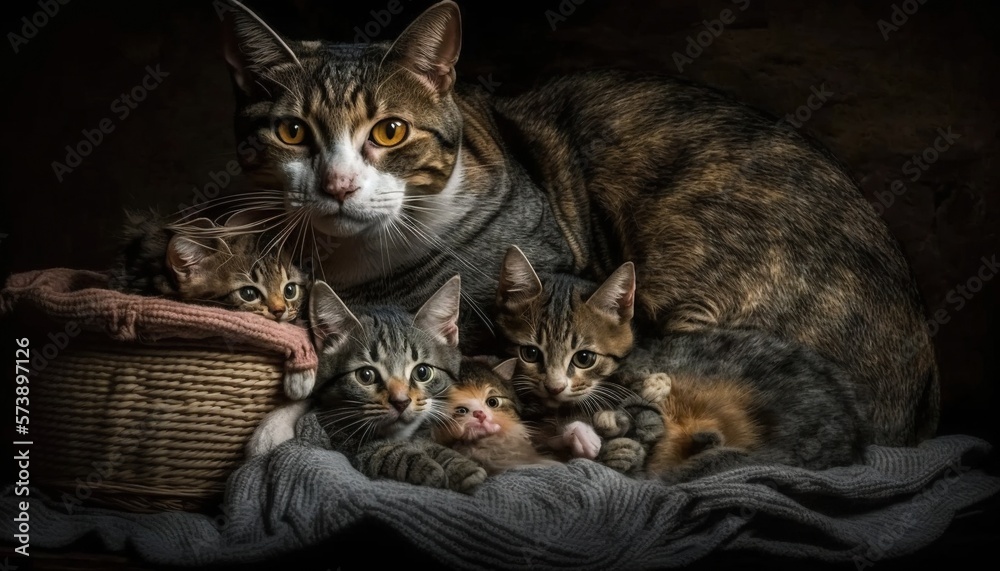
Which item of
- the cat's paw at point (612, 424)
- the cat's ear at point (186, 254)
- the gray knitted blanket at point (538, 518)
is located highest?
the cat's ear at point (186, 254)

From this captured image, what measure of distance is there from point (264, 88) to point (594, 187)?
90 cm

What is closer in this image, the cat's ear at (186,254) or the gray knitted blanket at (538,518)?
the gray knitted blanket at (538,518)

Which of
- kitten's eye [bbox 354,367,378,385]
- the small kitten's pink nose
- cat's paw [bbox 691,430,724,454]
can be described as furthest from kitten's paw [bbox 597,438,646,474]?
the small kitten's pink nose

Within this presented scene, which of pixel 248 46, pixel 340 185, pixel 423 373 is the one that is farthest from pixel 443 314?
pixel 248 46

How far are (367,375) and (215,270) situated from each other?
42 cm

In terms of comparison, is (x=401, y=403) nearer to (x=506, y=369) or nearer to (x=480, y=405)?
(x=480, y=405)

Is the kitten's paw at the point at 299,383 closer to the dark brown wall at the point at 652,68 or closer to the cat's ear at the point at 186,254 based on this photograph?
the cat's ear at the point at 186,254

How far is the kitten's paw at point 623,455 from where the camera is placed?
180cm

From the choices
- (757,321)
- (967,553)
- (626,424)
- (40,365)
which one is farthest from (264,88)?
(967,553)

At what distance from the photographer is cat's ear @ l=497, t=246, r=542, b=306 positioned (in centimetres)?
200

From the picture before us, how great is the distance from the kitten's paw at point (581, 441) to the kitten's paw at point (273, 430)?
576mm

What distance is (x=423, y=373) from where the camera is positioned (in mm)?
1878

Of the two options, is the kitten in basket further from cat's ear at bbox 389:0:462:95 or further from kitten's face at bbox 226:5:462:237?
cat's ear at bbox 389:0:462:95

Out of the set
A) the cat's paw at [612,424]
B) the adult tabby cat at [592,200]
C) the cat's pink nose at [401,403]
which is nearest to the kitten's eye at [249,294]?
the adult tabby cat at [592,200]
